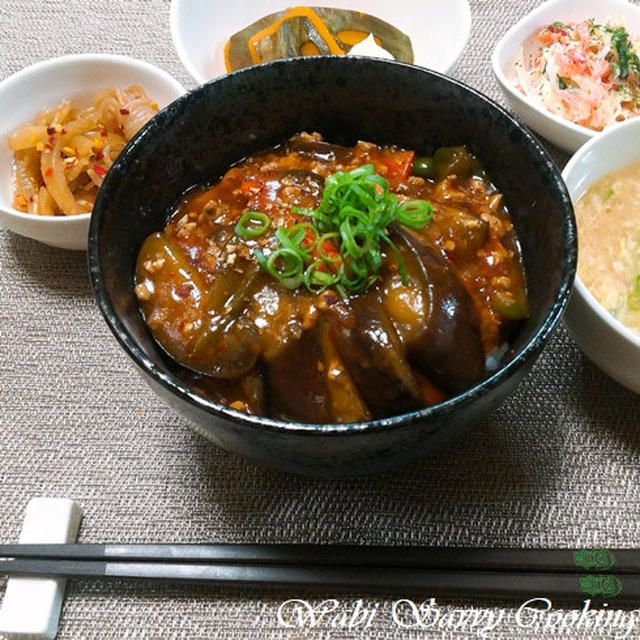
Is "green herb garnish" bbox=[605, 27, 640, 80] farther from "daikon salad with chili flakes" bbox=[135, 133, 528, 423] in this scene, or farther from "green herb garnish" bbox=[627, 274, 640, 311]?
"daikon salad with chili flakes" bbox=[135, 133, 528, 423]


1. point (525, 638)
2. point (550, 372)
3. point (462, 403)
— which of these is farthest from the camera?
point (550, 372)

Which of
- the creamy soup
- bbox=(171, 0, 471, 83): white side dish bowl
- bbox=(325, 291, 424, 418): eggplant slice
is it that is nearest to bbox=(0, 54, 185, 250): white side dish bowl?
bbox=(171, 0, 471, 83): white side dish bowl

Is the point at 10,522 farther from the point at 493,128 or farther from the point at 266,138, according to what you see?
the point at 493,128

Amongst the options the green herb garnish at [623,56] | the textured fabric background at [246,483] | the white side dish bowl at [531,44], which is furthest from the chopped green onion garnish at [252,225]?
the green herb garnish at [623,56]

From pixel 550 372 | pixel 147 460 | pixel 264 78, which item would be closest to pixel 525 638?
pixel 550 372

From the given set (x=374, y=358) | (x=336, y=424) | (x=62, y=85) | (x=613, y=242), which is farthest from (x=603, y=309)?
(x=62, y=85)

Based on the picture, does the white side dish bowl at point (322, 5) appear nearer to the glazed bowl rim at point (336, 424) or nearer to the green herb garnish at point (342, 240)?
the glazed bowl rim at point (336, 424)
